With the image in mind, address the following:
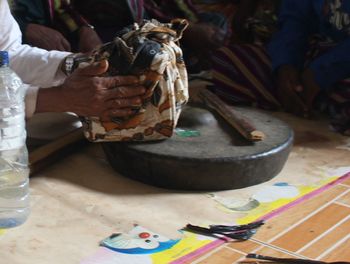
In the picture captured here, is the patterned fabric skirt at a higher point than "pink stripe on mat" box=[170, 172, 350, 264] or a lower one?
higher

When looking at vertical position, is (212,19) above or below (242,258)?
above

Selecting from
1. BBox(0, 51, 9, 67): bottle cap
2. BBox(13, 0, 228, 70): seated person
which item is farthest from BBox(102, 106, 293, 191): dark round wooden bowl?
BBox(13, 0, 228, 70): seated person

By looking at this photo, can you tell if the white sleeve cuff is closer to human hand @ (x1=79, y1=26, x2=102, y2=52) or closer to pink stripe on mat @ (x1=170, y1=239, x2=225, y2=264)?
pink stripe on mat @ (x1=170, y1=239, x2=225, y2=264)

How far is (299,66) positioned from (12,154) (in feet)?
3.94

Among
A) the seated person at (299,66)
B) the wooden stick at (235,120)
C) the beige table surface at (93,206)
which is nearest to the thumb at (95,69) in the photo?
the beige table surface at (93,206)

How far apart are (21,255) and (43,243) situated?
0.06 meters

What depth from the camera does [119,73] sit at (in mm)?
1421

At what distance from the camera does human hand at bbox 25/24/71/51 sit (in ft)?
6.70

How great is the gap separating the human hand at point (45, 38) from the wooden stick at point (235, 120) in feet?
1.98

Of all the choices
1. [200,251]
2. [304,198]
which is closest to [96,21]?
[304,198]

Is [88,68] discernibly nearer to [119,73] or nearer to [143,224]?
[119,73]

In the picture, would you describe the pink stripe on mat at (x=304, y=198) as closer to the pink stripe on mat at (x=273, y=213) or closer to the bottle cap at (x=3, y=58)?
the pink stripe on mat at (x=273, y=213)

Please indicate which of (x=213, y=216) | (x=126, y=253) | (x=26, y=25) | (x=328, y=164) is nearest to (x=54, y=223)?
(x=126, y=253)

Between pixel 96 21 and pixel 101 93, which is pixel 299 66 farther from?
pixel 101 93
